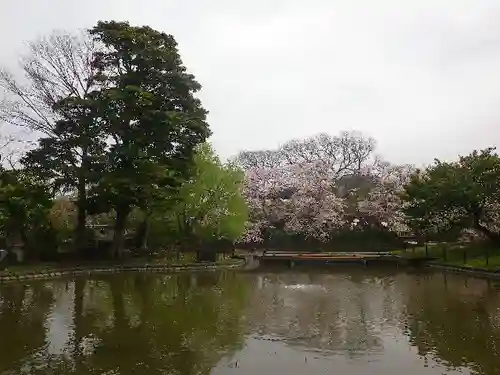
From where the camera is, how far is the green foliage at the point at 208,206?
36.4 m

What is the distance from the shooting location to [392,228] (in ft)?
145

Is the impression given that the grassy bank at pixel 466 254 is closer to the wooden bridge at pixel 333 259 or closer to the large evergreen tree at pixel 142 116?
the wooden bridge at pixel 333 259

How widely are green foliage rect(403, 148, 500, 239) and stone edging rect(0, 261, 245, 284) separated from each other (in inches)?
497

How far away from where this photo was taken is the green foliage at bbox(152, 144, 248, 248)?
119 feet

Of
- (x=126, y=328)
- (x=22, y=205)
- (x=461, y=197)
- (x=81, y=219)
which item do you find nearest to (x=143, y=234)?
(x=81, y=219)

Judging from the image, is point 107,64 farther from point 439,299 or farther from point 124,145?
point 439,299

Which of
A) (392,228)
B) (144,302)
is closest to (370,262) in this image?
(392,228)

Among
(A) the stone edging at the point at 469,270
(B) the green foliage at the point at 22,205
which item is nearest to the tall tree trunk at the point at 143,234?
(B) the green foliage at the point at 22,205

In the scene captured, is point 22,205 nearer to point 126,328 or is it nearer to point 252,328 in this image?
point 126,328

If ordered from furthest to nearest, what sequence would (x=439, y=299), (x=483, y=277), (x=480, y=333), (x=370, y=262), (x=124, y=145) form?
(x=370, y=262), (x=124, y=145), (x=483, y=277), (x=439, y=299), (x=480, y=333)

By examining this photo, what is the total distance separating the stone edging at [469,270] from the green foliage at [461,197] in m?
3.22

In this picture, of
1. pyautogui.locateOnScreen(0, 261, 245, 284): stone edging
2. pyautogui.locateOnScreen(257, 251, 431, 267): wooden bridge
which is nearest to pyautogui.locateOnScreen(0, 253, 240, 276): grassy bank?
pyautogui.locateOnScreen(0, 261, 245, 284): stone edging

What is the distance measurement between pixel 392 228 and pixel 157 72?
23707 mm

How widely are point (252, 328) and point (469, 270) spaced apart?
58.4 ft
